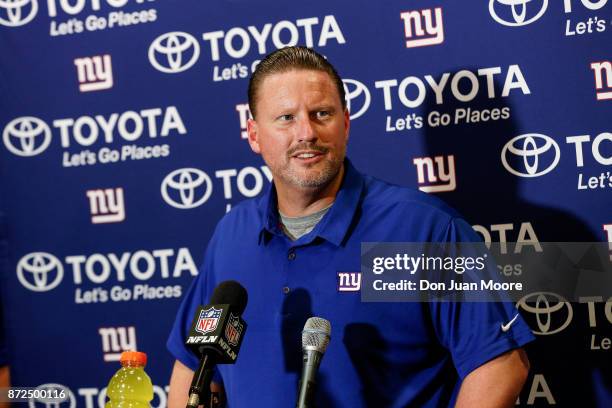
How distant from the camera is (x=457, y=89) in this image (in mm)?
2920

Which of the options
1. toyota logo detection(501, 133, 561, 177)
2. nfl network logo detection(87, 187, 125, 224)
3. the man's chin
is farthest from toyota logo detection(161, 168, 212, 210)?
toyota logo detection(501, 133, 561, 177)

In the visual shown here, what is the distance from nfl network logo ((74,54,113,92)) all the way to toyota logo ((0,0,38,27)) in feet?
0.92

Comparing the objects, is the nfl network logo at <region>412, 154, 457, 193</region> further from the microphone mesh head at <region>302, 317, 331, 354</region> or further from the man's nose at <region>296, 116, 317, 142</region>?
the microphone mesh head at <region>302, 317, 331, 354</region>

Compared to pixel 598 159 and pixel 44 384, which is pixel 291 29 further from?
pixel 44 384

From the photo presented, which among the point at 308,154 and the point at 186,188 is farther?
the point at 186,188

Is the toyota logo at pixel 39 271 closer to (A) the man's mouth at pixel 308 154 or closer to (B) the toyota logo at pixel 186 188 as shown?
(B) the toyota logo at pixel 186 188

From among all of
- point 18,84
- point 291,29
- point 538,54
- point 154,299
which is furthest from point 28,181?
point 538,54

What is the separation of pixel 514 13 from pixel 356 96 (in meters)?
0.61

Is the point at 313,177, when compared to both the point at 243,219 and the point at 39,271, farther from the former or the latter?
the point at 39,271

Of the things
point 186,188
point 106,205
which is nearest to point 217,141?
point 186,188

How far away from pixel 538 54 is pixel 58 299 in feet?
6.72

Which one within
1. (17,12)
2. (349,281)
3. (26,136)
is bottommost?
(349,281)

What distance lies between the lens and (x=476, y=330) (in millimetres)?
2174

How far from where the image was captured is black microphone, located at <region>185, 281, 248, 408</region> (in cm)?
158
